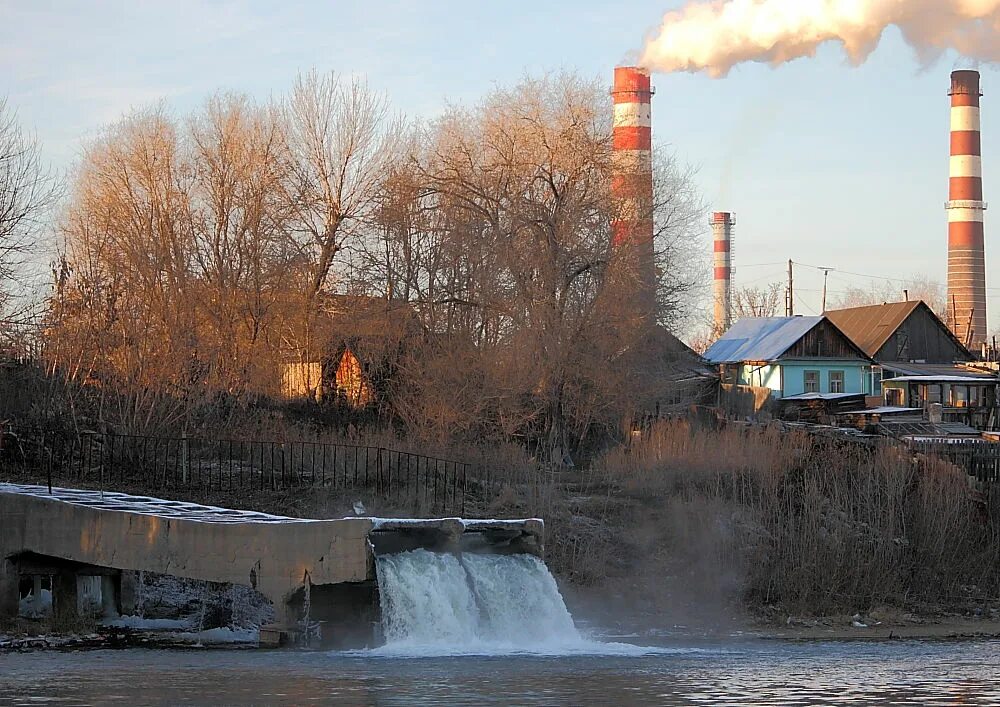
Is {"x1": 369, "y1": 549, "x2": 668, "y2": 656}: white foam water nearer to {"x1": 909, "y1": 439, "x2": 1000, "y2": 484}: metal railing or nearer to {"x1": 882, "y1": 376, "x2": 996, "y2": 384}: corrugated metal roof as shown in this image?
{"x1": 909, "y1": 439, "x2": 1000, "y2": 484}: metal railing

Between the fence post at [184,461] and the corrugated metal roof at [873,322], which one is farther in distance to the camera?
the corrugated metal roof at [873,322]

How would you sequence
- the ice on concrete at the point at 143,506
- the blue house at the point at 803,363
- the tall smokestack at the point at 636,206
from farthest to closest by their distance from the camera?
the blue house at the point at 803,363 → the tall smokestack at the point at 636,206 → the ice on concrete at the point at 143,506

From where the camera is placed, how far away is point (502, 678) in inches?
592

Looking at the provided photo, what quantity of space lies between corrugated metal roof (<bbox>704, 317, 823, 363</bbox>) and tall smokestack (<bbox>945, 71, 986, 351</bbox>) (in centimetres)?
1325

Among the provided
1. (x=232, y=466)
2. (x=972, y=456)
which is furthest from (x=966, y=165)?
(x=232, y=466)

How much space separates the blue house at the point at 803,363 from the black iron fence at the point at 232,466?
120 feet

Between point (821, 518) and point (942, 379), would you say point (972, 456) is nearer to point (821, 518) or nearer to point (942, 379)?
point (821, 518)

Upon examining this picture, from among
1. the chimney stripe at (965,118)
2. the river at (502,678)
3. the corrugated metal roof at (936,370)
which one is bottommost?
the river at (502,678)

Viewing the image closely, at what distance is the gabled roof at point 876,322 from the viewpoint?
65.8 m

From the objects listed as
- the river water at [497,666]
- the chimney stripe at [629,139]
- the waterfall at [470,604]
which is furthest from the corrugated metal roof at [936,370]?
the waterfall at [470,604]

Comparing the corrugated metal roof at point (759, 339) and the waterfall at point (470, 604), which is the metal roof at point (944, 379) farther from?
the waterfall at point (470, 604)

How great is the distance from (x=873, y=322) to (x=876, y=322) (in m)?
0.32

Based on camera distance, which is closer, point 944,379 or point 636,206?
point 636,206

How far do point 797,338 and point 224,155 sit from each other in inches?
1257
